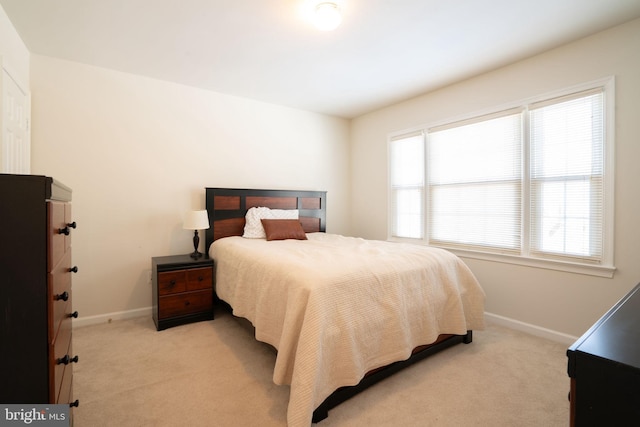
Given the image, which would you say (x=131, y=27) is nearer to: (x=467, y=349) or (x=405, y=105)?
(x=405, y=105)

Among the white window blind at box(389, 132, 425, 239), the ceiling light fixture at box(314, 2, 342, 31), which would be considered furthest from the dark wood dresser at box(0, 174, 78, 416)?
the white window blind at box(389, 132, 425, 239)

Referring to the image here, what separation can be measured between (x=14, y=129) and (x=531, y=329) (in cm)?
471

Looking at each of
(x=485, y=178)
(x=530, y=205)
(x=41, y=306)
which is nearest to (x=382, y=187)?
(x=485, y=178)

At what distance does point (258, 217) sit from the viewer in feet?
11.9

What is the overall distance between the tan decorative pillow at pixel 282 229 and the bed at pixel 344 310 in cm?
56

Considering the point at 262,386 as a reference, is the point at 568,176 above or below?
above

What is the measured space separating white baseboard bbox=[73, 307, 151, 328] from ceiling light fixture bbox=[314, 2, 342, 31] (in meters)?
3.30

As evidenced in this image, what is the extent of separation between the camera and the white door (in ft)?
6.68

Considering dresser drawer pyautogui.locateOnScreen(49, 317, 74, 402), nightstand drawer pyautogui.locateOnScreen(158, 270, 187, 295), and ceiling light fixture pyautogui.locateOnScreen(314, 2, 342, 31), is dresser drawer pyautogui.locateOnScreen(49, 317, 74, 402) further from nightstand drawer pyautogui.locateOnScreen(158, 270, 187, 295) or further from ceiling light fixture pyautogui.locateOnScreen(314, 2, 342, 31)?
ceiling light fixture pyautogui.locateOnScreen(314, 2, 342, 31)

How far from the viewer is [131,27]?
229 centimetres

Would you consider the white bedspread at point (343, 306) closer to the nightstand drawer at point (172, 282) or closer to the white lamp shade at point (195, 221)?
the nightstand drawer at point (172, 282)

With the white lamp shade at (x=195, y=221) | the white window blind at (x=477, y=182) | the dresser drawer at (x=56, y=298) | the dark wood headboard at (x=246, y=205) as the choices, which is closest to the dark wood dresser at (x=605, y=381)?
the dresser drawer at (x=56, y=298)

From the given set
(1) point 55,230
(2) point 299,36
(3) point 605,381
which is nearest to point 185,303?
(1) point 55,230

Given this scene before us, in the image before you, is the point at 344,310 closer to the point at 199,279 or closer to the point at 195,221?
the point at 199,279
